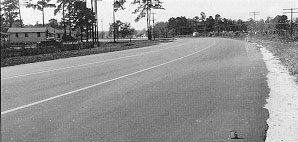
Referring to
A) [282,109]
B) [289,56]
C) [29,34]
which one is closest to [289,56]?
[289,56]

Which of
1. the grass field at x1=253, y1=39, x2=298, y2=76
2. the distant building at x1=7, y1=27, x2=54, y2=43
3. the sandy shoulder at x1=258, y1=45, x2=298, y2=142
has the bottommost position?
the sandy shoulder at x1=258, y1=45, x2=298, y2=142

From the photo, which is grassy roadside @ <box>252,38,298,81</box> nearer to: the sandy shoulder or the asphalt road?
the sandy shoulder

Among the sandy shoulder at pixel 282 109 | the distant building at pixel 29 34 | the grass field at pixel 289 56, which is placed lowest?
the sandy shoulder at pixel 282 109

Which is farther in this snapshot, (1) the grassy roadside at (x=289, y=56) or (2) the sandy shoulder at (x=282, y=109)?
(1) the grassy roadside at (x=289, y=56)

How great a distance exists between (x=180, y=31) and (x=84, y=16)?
91277 mm

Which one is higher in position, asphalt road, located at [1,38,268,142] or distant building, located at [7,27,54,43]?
distant building, located at [7,27,54,43]

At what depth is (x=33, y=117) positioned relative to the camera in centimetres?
618

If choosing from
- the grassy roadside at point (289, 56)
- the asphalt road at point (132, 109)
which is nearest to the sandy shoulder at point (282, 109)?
the asphalt road at point (132, 109)

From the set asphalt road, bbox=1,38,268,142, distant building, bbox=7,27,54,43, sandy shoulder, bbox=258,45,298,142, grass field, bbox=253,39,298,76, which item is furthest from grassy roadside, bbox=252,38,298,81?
distant building, bbox=7,27,54,43

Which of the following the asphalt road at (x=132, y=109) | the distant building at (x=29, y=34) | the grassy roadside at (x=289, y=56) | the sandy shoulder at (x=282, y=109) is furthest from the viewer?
the distant building at (x=29, y=34)

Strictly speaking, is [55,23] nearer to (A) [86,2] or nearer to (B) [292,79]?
(A) [86,2]

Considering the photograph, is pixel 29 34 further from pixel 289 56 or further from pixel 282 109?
pixel 282 109

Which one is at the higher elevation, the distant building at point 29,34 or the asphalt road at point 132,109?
the distant building at point 29,34

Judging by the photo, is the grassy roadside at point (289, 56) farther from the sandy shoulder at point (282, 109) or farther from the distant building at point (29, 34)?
the distant building at point (29, 34)
